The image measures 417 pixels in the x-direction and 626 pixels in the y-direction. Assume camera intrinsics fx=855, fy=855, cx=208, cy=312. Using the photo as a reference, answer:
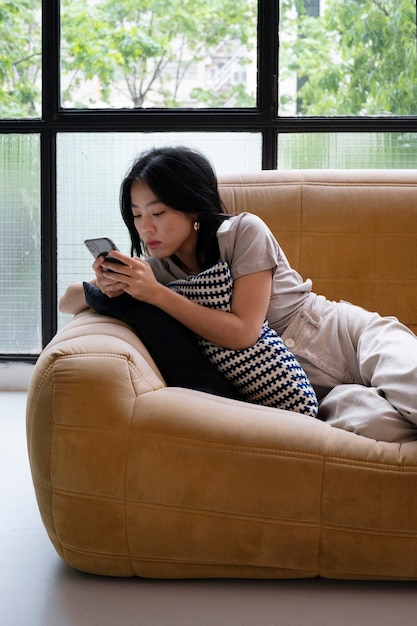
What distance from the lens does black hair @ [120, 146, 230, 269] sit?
209 centimetres

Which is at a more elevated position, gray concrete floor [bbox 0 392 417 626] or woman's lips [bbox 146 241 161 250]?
woman's lips [bbox 146 241 161 250]

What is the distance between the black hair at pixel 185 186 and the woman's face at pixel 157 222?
0.05 ft

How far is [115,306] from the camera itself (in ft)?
6.74

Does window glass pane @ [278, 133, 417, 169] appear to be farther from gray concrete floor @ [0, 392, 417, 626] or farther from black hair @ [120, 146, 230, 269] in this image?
gray concrete floor @ [0, 392, 417, 626]

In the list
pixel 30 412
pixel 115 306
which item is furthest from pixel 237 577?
pixel 115 306

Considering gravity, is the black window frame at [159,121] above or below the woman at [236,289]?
above

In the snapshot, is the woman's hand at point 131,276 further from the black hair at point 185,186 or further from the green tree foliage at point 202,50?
the green tree foliage at point 202,50

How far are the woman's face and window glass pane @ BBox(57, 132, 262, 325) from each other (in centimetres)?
117

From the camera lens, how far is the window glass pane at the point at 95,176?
3.25 m

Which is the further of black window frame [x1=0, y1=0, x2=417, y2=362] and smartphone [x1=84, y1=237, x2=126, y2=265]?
black window frame [x1=0, y1=0, x2=417, y2=362]

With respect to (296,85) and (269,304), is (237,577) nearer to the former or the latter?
(269,304)

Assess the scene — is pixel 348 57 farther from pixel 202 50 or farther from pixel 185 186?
pixel 185 186

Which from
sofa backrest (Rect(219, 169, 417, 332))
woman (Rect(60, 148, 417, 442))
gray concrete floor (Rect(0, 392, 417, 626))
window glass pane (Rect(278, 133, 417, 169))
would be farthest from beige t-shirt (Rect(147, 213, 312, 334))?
window glass pane (Rect(278, 133, 417, 169))

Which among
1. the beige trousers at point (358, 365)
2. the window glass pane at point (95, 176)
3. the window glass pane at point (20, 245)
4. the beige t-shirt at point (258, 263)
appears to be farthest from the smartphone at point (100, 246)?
the window glass pane at point (20, 245)
